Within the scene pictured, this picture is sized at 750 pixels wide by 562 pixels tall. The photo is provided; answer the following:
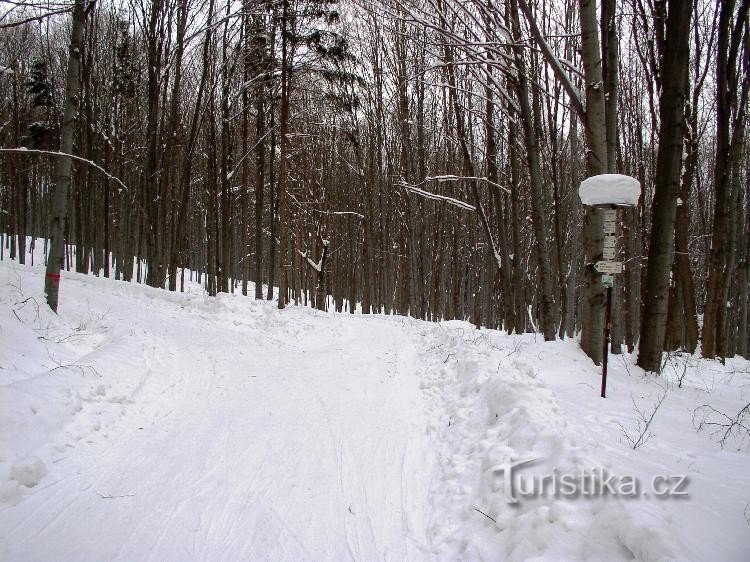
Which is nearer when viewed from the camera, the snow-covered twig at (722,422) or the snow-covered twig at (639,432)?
the snow-covered twig at (639,432)

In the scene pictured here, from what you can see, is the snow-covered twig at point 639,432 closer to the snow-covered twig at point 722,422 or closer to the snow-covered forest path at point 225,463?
the snow-covered twig at point 722,422

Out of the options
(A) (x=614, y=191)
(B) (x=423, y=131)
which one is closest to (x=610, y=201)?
(A) (x=614, y=191)

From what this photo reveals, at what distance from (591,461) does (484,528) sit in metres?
0.88

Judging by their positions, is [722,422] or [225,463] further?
[722,422]

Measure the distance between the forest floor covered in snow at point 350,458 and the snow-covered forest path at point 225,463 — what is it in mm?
18

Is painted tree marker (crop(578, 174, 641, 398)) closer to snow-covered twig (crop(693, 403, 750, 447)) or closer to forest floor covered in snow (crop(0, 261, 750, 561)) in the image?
snow-covered twig (crop(693, 403, 750, 447))

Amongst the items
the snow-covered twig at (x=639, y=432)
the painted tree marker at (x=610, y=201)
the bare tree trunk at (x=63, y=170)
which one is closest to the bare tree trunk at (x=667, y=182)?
the painted tree marker at (x=610, y=201)

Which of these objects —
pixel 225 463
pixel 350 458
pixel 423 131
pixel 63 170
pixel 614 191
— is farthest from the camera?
pixel 423 131

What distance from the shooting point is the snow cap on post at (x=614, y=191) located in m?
4.77

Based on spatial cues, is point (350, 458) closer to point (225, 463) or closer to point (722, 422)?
point (225, 463)

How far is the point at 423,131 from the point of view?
784 inches

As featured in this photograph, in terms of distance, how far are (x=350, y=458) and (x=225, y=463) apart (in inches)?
46.1

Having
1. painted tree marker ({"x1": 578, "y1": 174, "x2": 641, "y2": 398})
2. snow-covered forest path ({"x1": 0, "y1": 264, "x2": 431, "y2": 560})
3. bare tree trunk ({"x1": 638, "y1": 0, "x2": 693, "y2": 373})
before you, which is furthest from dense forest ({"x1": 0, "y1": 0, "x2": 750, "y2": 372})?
snow-covered forest path ({"x1": 0, "y1": 264, "x2": 431, "y2": 560})

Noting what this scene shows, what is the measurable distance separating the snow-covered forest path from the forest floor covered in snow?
0.06 feet
